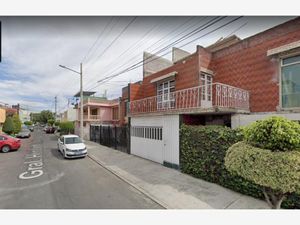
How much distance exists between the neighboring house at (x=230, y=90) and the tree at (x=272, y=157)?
12.5 feet

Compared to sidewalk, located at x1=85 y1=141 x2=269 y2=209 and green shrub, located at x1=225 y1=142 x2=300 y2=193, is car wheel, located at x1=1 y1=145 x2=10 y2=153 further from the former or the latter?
green shrub, located at x1=225 y1=142 x2=300 y2=193

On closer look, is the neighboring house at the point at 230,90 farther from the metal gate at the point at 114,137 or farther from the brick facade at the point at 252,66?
the metal gate at the point at 114,137

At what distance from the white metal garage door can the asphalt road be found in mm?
2954

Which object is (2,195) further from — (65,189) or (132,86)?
(132,86)

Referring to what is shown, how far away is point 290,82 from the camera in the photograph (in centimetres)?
807

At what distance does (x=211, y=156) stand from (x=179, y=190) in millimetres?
1811

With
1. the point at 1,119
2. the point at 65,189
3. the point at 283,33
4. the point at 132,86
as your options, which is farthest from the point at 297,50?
the point at 1,119

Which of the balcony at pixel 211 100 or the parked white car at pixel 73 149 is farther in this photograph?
the parked white car at pixel 73 149

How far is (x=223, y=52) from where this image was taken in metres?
11.0

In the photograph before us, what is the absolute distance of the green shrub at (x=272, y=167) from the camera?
3.28m

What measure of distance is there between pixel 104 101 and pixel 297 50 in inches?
966

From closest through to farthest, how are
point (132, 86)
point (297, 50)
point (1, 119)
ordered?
point (297, 50) → point (132, 86) → point (1, 119)

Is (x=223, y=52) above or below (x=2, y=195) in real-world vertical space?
above

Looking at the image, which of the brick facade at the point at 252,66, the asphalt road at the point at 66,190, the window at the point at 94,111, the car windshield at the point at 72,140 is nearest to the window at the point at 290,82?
the brick facade at the point at 252,66
